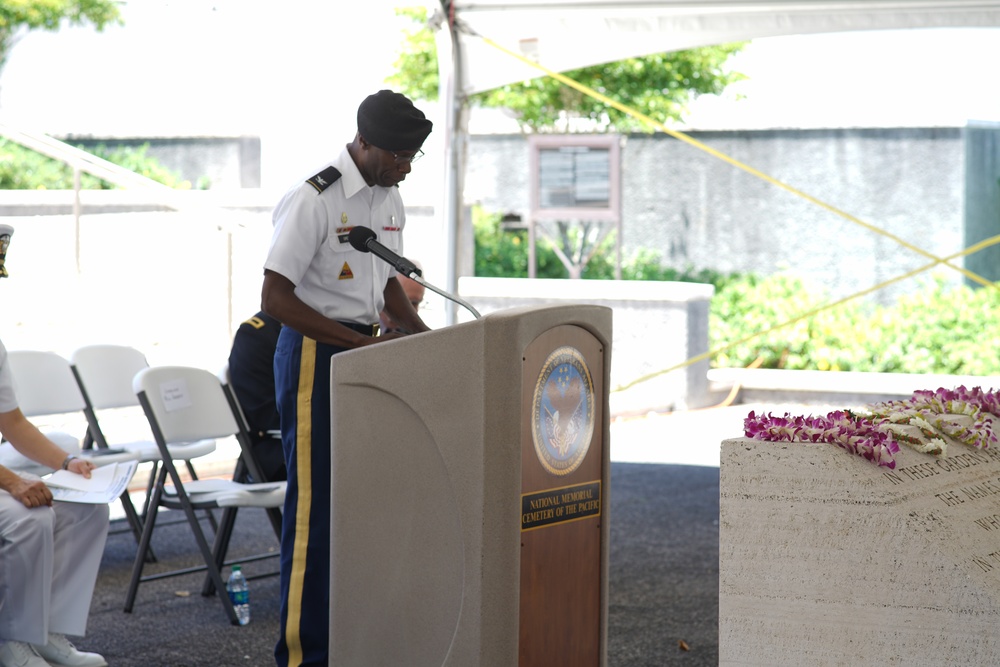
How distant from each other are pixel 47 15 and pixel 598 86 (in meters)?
6.65

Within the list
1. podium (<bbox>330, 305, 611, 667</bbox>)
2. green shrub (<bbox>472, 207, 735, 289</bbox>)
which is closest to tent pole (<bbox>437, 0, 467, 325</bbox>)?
podium (<bbox>330, 305, 611, 667</bbox>)

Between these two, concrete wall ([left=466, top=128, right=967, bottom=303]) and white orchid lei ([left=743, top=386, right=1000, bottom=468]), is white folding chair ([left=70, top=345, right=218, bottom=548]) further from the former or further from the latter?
concrete wall ([left=466, top=128, right=967, bottom=303])

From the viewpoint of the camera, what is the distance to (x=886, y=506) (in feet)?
8.68

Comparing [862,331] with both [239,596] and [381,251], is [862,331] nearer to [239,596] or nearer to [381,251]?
[239,596]

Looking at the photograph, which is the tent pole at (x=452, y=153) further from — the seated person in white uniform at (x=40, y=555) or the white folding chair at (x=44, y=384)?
the seated person in white uniform at (x=40, y=555)

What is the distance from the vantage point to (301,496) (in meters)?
3.34

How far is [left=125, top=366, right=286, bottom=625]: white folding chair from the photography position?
15.5 feet

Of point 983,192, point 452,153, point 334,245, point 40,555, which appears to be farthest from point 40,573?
point 983,192

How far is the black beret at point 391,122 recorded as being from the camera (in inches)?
130

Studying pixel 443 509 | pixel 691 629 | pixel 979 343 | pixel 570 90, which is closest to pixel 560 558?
→ pixel 443 509

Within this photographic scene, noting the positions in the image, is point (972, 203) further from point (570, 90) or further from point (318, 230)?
point (318, 230)

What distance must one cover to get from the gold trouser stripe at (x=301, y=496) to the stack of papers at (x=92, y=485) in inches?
31.8

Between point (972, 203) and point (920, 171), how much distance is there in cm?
69

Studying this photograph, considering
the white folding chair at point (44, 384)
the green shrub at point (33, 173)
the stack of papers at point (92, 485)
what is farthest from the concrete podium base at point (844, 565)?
the green shrub at point (33, 173)
